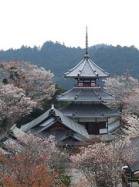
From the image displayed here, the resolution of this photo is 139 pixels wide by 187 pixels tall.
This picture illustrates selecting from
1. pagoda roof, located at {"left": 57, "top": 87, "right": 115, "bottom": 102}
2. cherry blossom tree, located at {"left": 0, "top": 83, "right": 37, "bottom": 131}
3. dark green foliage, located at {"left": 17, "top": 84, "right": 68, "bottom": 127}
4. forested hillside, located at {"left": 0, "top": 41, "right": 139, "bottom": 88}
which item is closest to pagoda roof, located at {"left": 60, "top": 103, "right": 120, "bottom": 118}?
pagoda roof, located at {"left": 57, "top": 87, "right": 115, "bottom": 102}

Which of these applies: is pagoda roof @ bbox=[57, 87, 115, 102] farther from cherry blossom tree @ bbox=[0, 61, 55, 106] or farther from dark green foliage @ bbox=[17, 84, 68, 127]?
dark green foliage @ bbox=[17, 84, 68, 127]

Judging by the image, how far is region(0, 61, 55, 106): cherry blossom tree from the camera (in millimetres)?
43375

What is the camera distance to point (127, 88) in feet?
180

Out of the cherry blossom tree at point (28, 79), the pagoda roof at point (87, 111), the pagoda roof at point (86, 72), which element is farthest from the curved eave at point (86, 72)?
the cherry blossom tree at point (28, 79)

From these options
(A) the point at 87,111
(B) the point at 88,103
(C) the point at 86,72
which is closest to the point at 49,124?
(A) the point at 87,111

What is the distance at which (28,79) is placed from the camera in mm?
45250

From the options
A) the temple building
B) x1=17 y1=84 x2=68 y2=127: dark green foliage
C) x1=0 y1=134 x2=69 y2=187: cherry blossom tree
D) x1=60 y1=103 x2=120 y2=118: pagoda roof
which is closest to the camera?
x1=0 y1=134 x2=69 y2=187: cherry blossom tree

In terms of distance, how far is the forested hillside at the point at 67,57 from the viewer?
11936 cm

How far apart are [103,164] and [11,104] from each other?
20.6 m

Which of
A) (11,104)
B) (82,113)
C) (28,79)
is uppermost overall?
(28,79)

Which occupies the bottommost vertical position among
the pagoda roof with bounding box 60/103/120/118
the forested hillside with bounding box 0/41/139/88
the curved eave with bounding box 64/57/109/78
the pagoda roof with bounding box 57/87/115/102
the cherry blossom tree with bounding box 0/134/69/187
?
the forested hillside with bounding box 0/41/139/88

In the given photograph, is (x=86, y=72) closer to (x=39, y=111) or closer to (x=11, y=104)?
(x=11, y=104)

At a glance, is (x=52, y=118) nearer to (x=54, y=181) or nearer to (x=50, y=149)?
(x=50, y=149)

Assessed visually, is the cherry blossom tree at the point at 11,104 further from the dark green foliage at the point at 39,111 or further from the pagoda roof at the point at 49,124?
the dark green foliage at the point at 39,111
